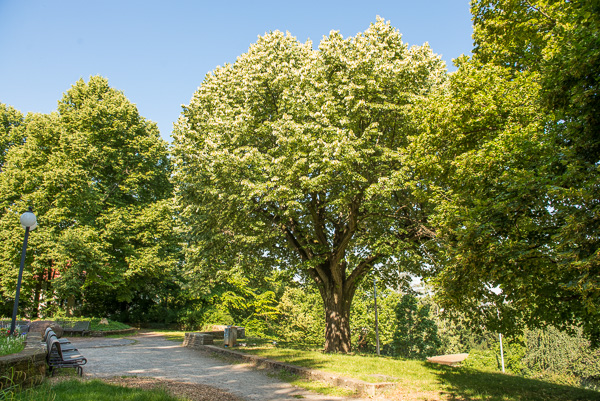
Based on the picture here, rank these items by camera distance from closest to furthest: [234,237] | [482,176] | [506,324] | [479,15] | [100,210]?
[482,176], [506,324], [479,15], [234,237], [100,210]

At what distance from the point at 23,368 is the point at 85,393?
1.33m

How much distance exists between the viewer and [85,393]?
607 cm

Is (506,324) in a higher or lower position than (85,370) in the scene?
higher

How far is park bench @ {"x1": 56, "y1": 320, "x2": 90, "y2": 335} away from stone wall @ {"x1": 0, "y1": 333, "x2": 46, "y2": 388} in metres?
14.9

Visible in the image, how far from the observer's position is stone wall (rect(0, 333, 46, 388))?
5844mm

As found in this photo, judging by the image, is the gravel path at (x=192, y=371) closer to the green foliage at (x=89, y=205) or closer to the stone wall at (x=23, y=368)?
the stone wall at (x=23, y=368)

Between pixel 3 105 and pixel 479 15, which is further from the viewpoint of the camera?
pixel 3 105

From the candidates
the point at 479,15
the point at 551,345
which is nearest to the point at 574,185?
the point at 479,15

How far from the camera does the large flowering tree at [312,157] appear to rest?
41.1ft

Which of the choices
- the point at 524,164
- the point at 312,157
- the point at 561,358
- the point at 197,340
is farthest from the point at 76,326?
the point at 561,358

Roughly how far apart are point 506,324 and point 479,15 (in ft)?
32.3

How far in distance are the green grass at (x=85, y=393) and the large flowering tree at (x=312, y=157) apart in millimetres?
6846

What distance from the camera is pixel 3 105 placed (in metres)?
31.6

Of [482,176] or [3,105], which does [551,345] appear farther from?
[3,105]
